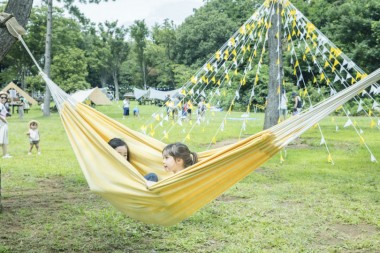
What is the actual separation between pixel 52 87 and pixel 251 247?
1902mm

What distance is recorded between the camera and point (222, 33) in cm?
2877

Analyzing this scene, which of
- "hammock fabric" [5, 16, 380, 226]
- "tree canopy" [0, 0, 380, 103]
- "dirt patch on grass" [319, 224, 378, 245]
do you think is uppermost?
"tree canopy" [0, 0, 380, 103]

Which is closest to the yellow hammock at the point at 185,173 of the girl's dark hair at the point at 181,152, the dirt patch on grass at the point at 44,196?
the girl's dark hair at the point at 181,152

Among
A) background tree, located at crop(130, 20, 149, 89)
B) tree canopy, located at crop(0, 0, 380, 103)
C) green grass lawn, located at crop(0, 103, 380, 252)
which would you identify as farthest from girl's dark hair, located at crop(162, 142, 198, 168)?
background tree, located at crop(130, 20, 149, 89)

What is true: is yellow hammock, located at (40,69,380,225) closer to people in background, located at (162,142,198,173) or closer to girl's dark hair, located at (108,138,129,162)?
people in background, located at (162,142,198,173)

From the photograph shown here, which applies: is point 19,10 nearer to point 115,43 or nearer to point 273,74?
point 273,74

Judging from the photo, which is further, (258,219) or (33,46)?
(33,46)

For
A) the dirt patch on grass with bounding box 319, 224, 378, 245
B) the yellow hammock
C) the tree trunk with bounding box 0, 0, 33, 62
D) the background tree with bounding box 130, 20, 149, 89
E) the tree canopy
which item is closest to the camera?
the yellow hammock

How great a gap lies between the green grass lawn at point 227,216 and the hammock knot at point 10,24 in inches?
61.3

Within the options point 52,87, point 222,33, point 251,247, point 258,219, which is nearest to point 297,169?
point 258,219

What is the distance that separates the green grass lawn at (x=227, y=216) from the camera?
3.10 metres

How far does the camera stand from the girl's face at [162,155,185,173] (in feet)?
9.08

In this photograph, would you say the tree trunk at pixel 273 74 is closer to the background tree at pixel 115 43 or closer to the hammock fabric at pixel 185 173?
the hammock fabric at pixel 185 173

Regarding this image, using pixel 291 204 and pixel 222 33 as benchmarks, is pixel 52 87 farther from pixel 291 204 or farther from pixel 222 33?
pixel 222 33
